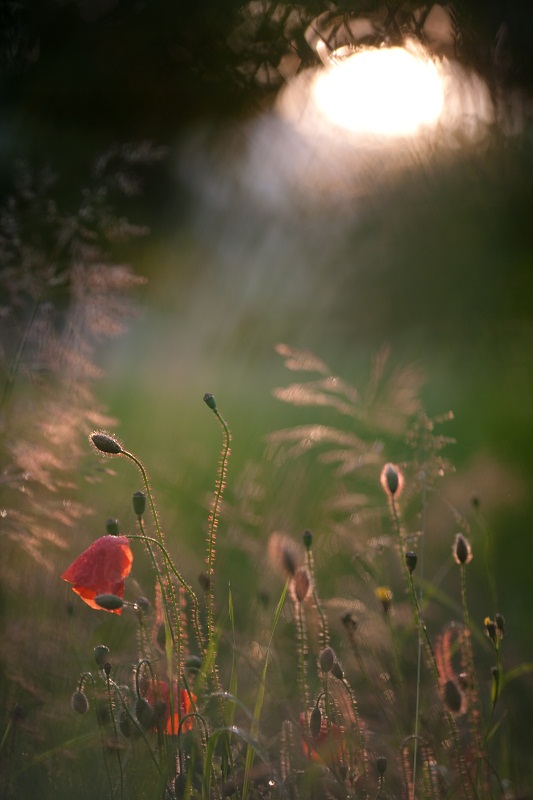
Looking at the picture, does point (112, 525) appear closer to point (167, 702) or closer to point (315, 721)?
point (167, 702)

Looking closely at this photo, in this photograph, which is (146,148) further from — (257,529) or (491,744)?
(491,744)

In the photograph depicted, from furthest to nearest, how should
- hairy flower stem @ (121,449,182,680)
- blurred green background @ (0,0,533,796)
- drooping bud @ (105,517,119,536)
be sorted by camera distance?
1. blurred green background @ (0,0,533,796)
2. drooping bud @ (105,517,119,536)
3. hairy flower stem @ (121,449,182,680)

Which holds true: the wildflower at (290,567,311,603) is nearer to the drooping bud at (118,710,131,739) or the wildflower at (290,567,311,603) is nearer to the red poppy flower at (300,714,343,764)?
the red poppy flower at (300,714,343,764)

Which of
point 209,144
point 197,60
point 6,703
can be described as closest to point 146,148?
point 197,60

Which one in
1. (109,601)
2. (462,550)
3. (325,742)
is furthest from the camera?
(325,742)

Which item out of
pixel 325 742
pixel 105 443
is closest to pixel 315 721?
pixel 325 742

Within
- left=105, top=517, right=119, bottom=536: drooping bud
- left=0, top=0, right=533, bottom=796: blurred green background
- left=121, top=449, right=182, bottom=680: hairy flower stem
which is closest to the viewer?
left=121, top=449, right=182, bottom=680: hairy flower stem

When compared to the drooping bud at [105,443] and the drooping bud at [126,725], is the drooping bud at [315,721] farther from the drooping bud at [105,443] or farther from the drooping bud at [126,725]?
the drooping bud at [105,443]

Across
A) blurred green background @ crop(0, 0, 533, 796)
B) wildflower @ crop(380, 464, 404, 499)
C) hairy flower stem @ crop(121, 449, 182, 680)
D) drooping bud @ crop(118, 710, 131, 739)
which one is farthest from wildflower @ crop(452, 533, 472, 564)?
blurred green background @ crop(0, 0, 533, 796)
